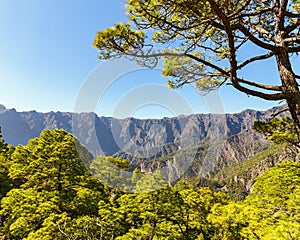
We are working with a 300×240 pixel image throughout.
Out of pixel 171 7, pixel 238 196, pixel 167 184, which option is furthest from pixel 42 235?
pixel 238 196

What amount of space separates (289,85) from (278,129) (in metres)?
3.37

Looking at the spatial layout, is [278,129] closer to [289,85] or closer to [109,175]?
[289,85]

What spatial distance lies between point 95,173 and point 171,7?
9475 millimetres

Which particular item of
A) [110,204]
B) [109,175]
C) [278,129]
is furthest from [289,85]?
[109,175]

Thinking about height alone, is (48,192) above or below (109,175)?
below

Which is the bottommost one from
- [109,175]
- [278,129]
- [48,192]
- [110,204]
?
[110,204]

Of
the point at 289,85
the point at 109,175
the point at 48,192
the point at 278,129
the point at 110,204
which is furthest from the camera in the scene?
the point at 109,175

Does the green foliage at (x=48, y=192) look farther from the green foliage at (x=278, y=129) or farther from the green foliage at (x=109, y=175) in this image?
the green foliage at (x=278, y=129)

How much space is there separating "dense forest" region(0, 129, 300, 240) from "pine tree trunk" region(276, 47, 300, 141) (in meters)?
2.85

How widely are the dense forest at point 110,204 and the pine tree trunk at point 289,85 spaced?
2.85m

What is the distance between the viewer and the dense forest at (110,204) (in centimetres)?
623

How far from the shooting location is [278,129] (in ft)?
21.0

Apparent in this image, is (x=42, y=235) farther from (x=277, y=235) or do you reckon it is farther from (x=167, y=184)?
(x=277, y=235)

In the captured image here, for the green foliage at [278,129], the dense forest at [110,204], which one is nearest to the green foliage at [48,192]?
the dense forest at [110,204]
